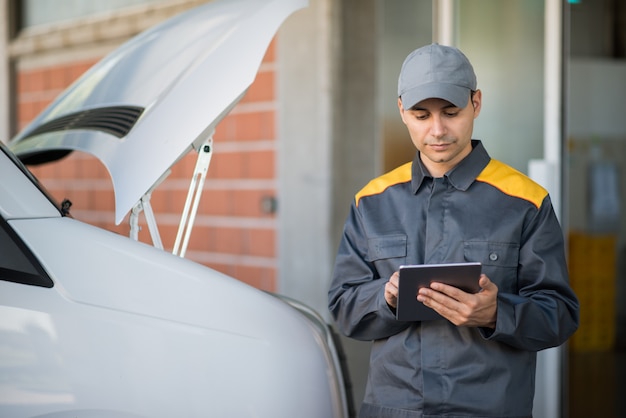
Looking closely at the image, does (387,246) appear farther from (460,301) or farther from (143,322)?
(143,322)

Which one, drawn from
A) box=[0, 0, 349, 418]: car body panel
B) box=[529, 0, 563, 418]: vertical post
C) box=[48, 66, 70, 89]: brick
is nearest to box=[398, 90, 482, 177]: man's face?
box=[0, 0, 349, 418]: car body panel

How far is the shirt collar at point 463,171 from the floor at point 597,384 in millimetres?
2724

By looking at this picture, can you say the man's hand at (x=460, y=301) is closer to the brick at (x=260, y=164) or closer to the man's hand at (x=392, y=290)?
the man's hand at (x=392, y=290)

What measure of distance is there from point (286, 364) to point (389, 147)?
307 centimetres

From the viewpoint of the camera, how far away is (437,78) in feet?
7.14

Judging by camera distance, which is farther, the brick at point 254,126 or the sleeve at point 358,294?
the brick at point 254,126

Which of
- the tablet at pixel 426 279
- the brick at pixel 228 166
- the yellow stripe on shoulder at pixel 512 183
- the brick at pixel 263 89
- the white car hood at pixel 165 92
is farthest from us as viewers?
the brick at pixel 228 166

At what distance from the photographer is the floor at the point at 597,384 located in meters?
4.69

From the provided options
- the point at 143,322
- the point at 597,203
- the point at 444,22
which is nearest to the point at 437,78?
the point at 143,322

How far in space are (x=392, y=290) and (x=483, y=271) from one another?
0.81 feet

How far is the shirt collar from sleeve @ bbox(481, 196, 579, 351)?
7.1 inches

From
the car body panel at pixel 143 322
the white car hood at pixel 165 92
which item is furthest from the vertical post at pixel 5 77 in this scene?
the car body panel at pixel 143 322

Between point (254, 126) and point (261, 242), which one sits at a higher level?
point (254, 126)

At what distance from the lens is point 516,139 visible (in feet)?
15.0
